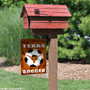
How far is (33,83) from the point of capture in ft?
25.7

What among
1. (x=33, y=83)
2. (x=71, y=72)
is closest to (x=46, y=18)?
(x=33, y=83)

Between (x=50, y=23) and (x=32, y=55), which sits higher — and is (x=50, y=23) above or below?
above

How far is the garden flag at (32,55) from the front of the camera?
4891 mm

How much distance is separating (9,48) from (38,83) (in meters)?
3.51

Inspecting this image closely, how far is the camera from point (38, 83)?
7.85 metres

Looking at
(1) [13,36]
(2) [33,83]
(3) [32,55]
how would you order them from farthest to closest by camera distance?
1. (1) [13,36]
2. (2) [33,83]
3. (3) [32,55]

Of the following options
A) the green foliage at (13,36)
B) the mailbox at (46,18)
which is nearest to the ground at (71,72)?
the green foliage at (13,36)

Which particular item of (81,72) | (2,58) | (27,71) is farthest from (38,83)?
(2,58)

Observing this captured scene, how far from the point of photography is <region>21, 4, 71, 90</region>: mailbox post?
4719mm

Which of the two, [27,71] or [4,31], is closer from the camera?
[27,71]

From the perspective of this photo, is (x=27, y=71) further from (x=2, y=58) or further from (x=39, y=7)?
(x=2, y=58)

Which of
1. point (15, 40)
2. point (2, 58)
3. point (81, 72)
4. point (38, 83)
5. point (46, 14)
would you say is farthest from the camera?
point (2, 58)

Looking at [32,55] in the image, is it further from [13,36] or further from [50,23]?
[13,36]

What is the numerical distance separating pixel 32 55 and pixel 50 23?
2.23ft
